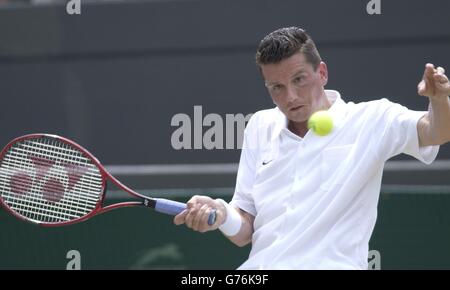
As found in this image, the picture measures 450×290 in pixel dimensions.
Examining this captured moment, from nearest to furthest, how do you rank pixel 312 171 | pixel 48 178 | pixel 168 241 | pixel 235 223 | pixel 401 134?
pixel 401 134 → pixel 312 171 → pixel 235 223 → pixel 48 178 → pixel 168 241

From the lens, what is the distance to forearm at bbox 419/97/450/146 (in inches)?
104

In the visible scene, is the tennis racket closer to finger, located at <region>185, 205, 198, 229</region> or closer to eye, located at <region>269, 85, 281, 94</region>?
finger, located at <region>185, 205, 198, 229</region>

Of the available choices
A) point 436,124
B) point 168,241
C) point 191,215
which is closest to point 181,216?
point 191,215

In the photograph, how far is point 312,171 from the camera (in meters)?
2.94

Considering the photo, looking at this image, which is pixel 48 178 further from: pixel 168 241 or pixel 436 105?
pixel 436 105

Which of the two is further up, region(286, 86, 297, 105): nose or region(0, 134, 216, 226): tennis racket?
region(286, 86, 297, 105): nose

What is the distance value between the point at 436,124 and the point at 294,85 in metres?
0.49

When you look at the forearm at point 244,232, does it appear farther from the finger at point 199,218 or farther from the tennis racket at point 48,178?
the tennis racket at point 48,178

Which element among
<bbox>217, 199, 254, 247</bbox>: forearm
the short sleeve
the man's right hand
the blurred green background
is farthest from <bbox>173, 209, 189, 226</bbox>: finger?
the blurred green background

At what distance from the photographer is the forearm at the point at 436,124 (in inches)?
104

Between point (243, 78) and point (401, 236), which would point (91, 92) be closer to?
point (243, 78)

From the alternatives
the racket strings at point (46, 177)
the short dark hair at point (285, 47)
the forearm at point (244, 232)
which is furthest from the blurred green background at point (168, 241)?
the short dark hair at point (285, 47)

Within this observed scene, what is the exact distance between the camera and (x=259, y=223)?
305 cm
